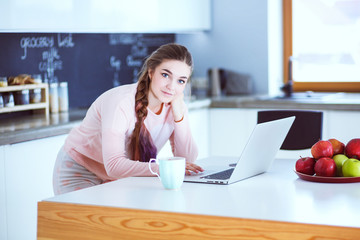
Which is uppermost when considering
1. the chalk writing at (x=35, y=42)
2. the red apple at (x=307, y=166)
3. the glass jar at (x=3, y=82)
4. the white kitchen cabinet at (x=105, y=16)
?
the white kitchen cabinet at (x=105, y=16)

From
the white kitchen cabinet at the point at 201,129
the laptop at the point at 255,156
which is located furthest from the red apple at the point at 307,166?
the white kitchen cabinet at the point at 201,129

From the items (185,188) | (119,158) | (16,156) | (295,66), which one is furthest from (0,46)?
(295,66)

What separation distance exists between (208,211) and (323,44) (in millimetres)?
3102

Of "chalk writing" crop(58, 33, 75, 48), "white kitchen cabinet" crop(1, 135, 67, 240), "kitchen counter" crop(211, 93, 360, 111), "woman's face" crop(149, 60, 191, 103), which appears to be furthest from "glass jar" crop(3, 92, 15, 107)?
"kitchen counter" crop(211, 93, 360, 111)

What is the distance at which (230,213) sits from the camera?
5.33 feet

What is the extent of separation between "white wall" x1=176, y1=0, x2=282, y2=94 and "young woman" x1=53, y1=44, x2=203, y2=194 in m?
2.09

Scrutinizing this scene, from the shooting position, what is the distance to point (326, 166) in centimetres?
201

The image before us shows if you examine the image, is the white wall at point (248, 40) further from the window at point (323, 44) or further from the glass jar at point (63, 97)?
the glass jar at point (63, 97)

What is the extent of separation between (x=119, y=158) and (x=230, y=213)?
0.73 m

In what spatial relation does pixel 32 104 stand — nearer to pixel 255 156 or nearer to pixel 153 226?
pixel 255 156

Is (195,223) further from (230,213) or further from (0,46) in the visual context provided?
(0,46)

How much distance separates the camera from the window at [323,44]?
4.38 m

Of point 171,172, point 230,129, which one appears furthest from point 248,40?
point 171,172

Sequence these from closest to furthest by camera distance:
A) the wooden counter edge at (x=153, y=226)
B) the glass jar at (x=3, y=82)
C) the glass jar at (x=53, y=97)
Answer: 1. the wooden counter edge at (x=153, y=226)
2. the glass jar at (x=3, y=82)
3. the glass jar at (x=53, y=97)
